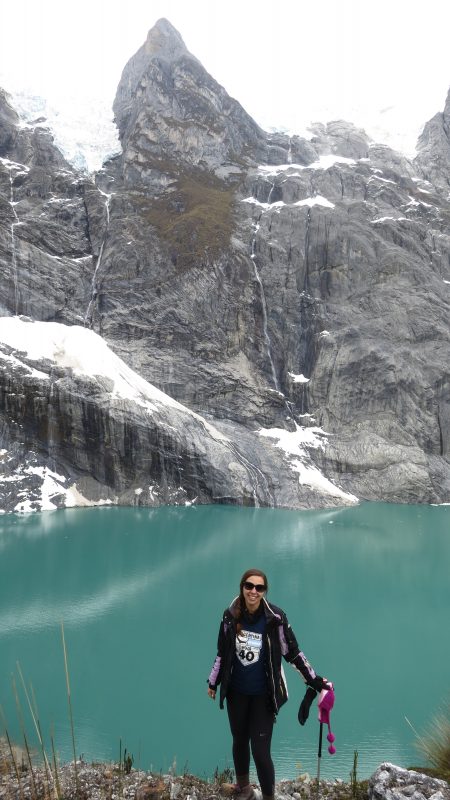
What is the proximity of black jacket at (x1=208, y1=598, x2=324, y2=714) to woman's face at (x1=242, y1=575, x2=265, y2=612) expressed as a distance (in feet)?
0.40

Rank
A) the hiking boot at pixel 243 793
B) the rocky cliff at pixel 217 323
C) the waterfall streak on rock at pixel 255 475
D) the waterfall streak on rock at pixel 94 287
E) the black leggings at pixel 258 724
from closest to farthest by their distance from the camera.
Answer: the black leggings at pixel 258 724
the hiking boot at pixel 243 793
the rocky cliff at pixel 217 323
the waterfall streak on rock at pixel 255 475
the waterfall streak on rock at pixel 94 287

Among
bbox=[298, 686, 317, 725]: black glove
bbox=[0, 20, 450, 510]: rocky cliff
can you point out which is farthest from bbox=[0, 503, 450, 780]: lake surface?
bbox=[0, 20, 450, 510]: rocky cliff

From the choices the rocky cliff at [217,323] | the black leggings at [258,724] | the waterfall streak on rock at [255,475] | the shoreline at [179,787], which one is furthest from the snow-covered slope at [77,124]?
the black leggings at [258,724]

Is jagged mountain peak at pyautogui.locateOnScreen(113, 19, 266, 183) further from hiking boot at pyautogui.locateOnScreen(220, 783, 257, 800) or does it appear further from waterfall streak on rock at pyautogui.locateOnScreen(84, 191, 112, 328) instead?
hiking boot at pyautogui.locateOnScreen(220, 783, 257, 800)

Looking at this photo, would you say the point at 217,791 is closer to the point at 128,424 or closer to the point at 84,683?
the point at 84,683

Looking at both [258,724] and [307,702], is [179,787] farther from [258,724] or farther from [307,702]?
[307,702]

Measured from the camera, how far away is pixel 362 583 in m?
25.5

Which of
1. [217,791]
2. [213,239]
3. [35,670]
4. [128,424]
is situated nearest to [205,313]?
[213,239]

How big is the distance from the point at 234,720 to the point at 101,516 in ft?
126

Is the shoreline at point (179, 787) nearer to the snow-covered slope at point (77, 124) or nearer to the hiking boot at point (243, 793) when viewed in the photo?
the hiking boot at point (243, 793)

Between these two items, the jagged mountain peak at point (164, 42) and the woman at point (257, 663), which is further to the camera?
the jagged mountain peak at point (164, 42)

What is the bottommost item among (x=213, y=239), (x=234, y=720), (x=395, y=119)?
(x=234, y=720)

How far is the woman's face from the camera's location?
4.91 metres

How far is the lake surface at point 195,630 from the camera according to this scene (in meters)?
10.5
